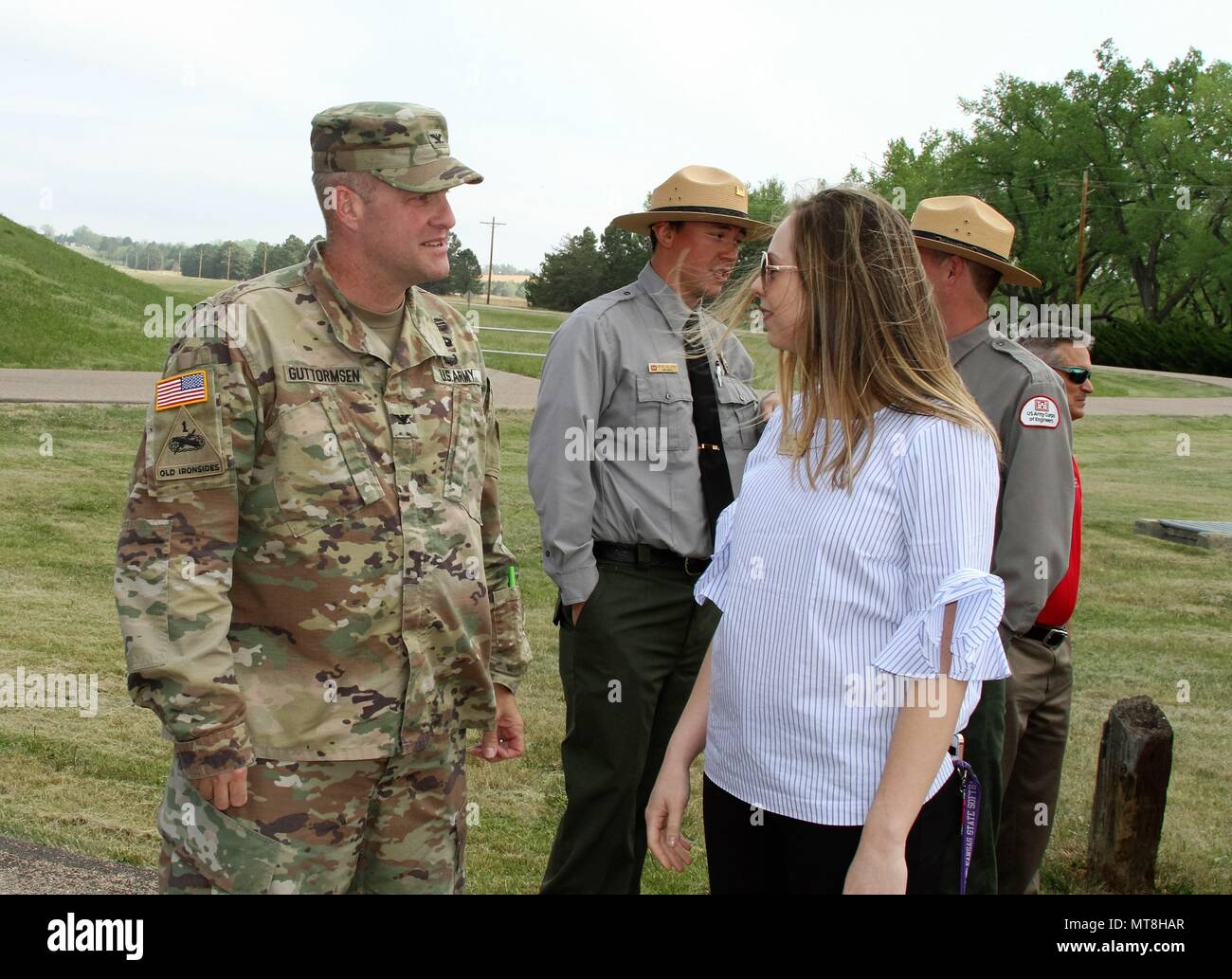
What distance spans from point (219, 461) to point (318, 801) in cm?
73

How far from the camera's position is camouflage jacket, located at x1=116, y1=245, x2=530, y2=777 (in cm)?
234

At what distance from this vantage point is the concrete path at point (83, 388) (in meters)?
15.3

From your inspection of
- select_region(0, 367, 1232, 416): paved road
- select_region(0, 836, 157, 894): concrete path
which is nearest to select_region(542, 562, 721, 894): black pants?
select_region(0, 836, 157, 894): concrete path

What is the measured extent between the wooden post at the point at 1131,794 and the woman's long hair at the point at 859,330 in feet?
9.03

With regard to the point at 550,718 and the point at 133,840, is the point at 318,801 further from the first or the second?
the point at 550,718

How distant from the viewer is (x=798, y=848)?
2.12 meters

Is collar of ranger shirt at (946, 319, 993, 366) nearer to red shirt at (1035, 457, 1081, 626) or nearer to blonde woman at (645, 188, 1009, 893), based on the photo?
red shirt at (1035, 457, 1081, 626)

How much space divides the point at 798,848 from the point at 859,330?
913 mm

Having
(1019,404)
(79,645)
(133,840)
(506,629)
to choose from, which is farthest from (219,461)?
(79,645)

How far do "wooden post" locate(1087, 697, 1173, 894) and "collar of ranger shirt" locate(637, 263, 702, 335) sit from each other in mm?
2120

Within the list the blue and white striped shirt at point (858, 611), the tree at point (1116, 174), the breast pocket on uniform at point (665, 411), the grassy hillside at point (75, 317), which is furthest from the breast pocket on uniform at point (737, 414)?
the tree at point (1116, 174)

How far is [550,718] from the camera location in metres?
6.27

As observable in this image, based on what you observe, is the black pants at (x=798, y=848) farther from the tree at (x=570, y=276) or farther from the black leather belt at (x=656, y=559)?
the tree at (x=570, y=276)
